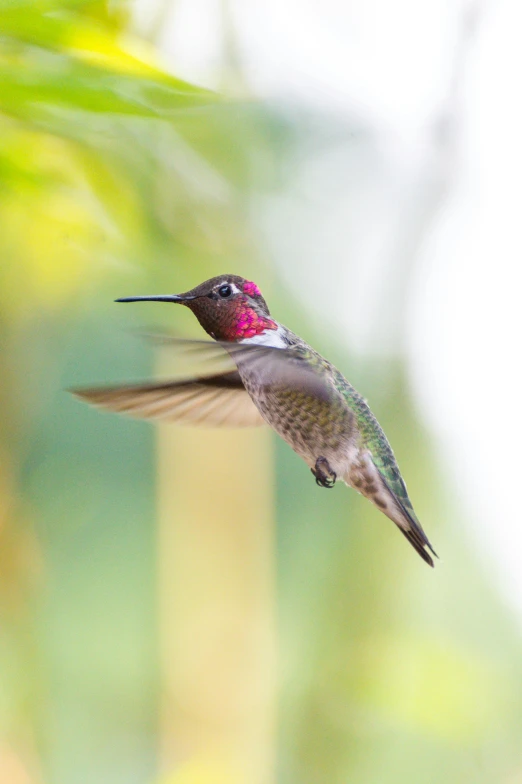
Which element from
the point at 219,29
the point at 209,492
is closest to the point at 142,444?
the point at 209,492

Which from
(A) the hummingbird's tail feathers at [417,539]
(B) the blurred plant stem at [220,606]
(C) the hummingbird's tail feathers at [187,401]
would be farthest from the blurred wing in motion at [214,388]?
(B) the blurred plant stem at [220,606]

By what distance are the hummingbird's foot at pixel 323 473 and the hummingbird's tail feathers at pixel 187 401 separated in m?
0.11

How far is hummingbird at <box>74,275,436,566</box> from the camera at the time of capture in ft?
1.96

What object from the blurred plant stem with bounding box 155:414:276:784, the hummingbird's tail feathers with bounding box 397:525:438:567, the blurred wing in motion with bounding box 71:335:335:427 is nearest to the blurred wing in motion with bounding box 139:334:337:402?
the blurred wing in motion with bounding box 71:335:335:427

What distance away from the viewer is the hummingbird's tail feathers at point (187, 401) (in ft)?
1.96

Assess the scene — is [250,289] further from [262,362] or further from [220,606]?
[220,606]

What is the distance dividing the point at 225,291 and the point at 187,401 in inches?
7.1

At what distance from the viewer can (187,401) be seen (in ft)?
2.55

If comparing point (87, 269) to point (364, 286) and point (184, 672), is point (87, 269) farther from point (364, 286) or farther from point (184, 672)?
point (184, 672)

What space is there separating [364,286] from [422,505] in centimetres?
128

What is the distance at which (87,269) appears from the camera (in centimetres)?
145

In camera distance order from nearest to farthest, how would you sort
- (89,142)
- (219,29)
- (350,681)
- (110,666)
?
(89,142)
(219,29)
(350,681)
(110,666)

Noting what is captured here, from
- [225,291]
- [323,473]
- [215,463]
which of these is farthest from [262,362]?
[215,463]

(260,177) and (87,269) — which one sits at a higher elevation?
(260,177)
